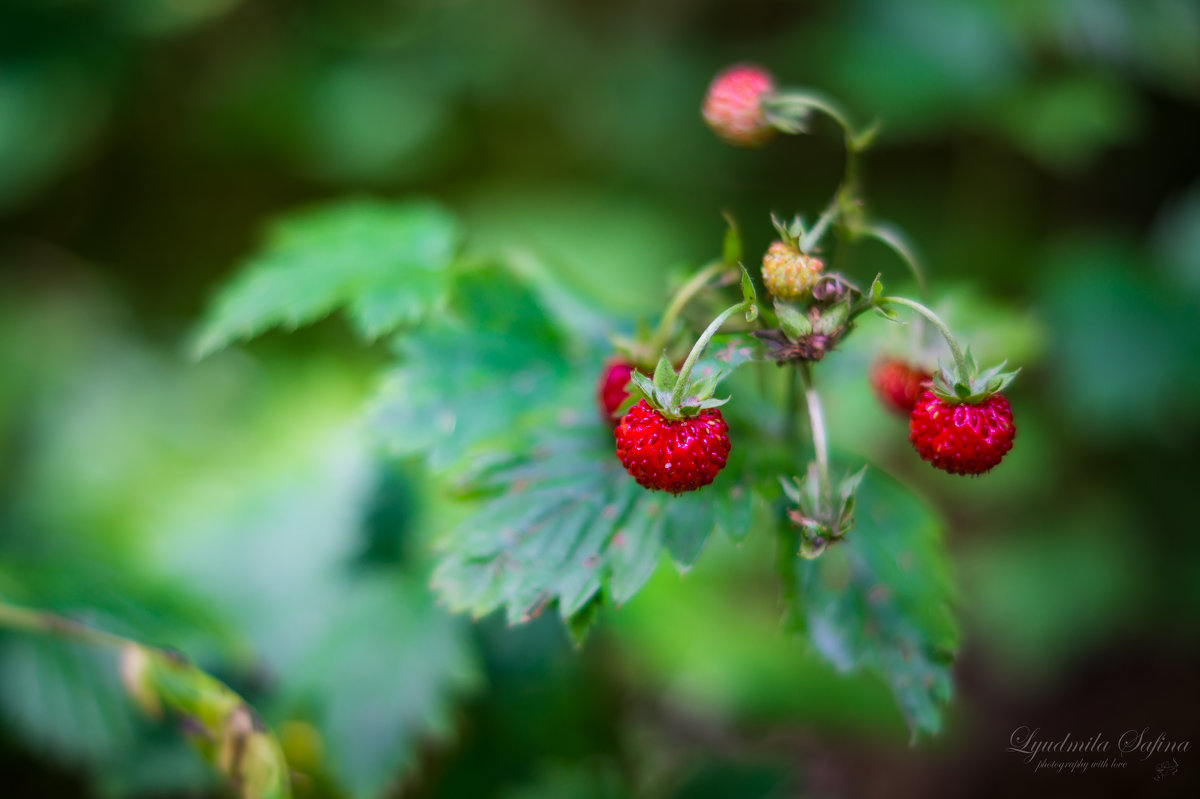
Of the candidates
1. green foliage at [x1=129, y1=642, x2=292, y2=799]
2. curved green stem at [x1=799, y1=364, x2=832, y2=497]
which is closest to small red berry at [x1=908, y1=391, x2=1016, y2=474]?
curved green stem at [x1=799, y1=364, x2=832, y2=497]

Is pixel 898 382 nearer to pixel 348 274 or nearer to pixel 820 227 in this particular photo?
pixel 820 227

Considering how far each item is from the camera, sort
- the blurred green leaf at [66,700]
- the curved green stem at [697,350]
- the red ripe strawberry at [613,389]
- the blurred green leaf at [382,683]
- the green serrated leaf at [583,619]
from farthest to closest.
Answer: the blurred green leaf at [66,700], the blurred green leaf at [382,683], the red ripe strawberry at [613,389], the green serrated leaf at [583,619], the curved green stem at [697,350]

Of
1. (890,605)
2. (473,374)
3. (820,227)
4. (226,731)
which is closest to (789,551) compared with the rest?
(890,605)

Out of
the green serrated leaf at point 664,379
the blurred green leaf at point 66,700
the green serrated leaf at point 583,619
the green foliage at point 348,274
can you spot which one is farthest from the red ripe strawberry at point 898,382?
the blurred green leaf at point 66,700

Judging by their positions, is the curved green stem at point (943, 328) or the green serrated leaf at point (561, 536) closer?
the curved green stem at point (943, 328)

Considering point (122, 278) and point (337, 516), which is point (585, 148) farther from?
point (337, 516)

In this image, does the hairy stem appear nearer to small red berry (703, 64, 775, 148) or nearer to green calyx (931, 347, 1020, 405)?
green calyx (931, 347, 1020, 405)

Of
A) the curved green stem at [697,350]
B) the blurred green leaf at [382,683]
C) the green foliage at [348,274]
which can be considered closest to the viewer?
the curved green stem at [697,350]

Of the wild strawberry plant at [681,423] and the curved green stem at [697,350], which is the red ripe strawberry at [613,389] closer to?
the wild strawberry plant at [681,423]
